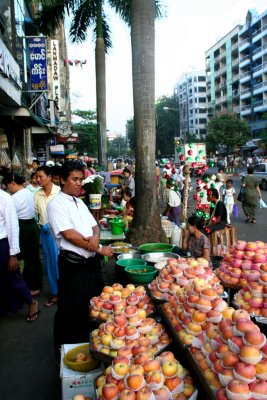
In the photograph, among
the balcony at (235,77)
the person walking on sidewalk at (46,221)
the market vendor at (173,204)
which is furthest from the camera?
the balcony at (235,77)

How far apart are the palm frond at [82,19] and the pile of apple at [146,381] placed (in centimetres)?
1843

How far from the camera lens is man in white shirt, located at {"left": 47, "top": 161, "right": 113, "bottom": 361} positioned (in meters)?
3.41

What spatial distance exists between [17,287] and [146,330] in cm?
236

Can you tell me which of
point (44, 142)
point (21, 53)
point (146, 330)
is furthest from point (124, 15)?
point (146, 330)

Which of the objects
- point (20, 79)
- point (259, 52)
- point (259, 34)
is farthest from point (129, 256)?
point (259, 34)

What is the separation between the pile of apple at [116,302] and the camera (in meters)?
3.36

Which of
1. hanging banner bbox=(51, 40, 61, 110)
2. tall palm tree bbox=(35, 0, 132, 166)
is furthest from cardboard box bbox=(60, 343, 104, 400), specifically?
hanging banner bbox=(51, 40, 61, 110)

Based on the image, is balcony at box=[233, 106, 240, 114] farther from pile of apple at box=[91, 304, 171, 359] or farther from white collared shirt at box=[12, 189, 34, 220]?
pile of apple at box=[91, 304, 171, 359]

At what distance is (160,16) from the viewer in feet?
57.7

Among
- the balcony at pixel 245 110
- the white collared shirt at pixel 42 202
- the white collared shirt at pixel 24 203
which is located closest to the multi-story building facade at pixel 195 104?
the balcony at pixel 245 110

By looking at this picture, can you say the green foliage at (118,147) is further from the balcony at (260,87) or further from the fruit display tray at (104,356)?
the fruit display tray at (104,356)

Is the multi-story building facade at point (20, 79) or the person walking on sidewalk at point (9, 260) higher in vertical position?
the multi-story building facade at point (20, 79)

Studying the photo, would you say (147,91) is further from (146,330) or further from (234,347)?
(234,347)

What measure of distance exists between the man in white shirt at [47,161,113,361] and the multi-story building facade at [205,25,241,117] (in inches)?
2689
